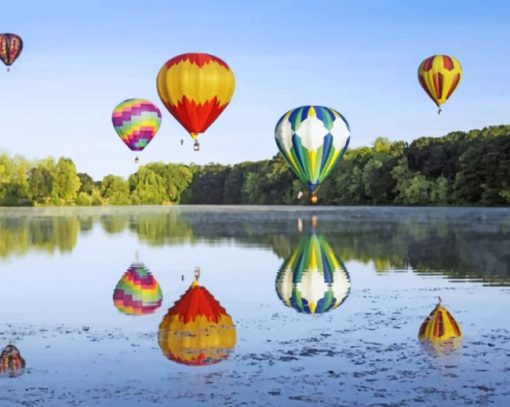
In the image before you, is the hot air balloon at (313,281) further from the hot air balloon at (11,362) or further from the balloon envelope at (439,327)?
the hot air balloon at (11,362)

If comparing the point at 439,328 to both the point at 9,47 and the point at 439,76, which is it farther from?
the point at 9,47

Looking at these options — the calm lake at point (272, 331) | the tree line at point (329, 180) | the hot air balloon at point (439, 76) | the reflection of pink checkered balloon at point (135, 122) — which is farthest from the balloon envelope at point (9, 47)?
the tree line at point (329, 180)

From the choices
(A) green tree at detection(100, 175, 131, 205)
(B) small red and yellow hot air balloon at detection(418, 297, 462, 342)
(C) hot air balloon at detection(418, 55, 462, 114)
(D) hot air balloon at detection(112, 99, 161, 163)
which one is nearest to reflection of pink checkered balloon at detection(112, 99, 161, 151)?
(D) hot air balloon at detection(112, 99, 161, 163)

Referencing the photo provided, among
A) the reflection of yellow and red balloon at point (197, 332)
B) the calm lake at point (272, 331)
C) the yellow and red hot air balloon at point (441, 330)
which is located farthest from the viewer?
the yellow and red hot air balloon at point (441, 330)

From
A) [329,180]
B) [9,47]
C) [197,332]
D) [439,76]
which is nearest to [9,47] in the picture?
[9,47]

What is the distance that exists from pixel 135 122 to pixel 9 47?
9.75m

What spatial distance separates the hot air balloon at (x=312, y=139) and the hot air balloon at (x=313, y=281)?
514cm

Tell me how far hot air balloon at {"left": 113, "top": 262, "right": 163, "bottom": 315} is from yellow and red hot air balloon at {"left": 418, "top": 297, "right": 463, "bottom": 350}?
4.73m

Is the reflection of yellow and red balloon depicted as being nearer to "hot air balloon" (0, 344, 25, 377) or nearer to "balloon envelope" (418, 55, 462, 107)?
"hot air balloon" (0, 344, 25, 377)

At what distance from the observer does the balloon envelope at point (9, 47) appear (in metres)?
51.0

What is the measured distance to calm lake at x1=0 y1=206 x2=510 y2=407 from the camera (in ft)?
30.1

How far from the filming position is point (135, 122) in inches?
2272

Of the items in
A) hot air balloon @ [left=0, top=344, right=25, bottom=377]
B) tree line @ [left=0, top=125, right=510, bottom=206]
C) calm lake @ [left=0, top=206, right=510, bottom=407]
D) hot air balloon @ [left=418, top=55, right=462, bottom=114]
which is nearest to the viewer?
calm lake @ [left=0, top=206, right=510, bottom=407]

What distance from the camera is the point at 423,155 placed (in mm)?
99875
